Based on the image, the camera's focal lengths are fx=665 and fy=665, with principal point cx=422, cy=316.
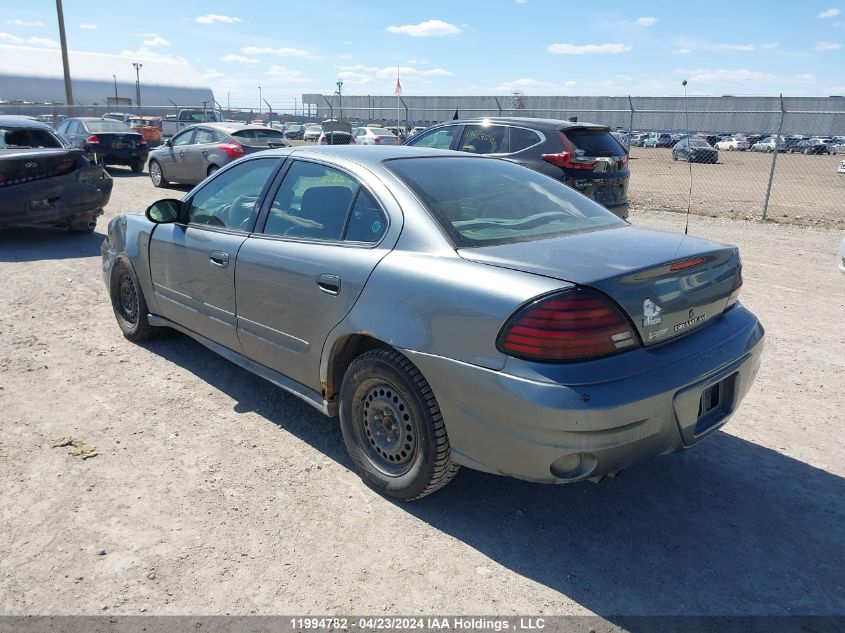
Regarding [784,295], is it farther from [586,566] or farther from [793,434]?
[586,566]

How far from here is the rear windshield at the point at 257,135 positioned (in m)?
14.2

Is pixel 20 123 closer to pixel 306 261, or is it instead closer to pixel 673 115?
pixel 306 261

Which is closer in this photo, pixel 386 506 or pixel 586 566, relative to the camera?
pixel 586 566

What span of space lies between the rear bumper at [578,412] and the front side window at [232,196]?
69.7 inches

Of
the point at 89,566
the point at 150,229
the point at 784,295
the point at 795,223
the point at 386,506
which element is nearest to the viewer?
the point at 89,566

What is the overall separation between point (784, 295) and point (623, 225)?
421 centimetres

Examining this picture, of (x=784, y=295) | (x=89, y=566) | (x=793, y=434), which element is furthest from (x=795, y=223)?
(x=89, y=566)

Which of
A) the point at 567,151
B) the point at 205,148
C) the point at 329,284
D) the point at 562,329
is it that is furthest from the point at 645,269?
the point at 205,148

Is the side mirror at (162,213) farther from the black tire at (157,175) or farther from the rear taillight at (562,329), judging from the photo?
the black tire at (157,175)

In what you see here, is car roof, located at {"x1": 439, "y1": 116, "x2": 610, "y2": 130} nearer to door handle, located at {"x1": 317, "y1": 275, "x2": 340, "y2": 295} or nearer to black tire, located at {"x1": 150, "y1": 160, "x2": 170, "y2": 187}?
door handle, located at {"x1": 317, "y1": 275, "x2": 340, "y2": 295}

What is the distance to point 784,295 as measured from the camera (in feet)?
22.6

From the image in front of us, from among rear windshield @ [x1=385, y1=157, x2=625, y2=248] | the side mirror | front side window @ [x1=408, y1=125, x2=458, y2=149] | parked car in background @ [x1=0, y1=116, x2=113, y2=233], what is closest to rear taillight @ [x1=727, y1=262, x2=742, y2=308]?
rear windshield @ [x1=385, y1=157, x2=625, y2=248]

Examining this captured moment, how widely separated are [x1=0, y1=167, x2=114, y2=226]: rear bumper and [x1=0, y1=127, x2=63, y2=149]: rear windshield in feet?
3.07

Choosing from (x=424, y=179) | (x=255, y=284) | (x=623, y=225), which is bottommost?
(x=255, y=284)
